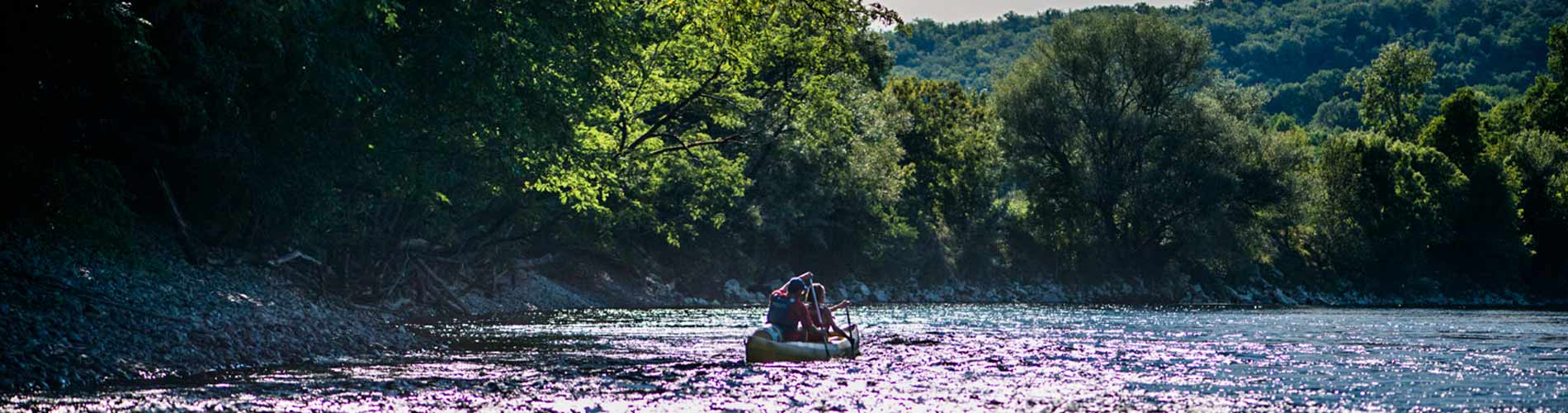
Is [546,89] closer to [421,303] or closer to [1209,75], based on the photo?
[421,303]


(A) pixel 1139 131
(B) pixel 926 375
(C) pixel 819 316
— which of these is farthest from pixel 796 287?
(A) pixel 1139 131

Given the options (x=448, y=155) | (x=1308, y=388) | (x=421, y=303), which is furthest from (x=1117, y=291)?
(x=1308, y=388)

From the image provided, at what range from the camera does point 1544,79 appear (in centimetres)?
8975

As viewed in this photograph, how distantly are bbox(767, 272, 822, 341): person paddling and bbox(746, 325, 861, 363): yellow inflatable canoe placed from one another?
247mm

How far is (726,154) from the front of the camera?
51.0 metres

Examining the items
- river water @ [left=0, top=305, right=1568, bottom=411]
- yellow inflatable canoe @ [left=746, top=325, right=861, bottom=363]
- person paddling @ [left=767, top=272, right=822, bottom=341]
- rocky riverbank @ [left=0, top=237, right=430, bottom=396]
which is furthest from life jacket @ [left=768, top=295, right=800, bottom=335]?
rocky riverbank @ [left=0, top=237, right=430, bottom=396]

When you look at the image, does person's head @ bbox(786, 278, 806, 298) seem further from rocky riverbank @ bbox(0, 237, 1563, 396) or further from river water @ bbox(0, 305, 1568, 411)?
rocky riverbank @ bbox(0, 237, 1563, 396)

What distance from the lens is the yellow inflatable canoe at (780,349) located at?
22.5m

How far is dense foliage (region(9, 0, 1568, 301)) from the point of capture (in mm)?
21516

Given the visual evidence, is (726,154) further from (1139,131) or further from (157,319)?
(157,319)

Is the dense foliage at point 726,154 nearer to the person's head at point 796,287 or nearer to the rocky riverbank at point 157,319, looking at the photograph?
the rocky riverbank at point 157,319

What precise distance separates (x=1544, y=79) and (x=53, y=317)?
94.1 meters

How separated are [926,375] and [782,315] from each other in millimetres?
4168

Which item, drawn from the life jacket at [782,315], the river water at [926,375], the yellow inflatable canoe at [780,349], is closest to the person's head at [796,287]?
the life jacket at [782,315]
